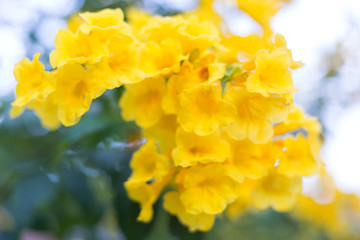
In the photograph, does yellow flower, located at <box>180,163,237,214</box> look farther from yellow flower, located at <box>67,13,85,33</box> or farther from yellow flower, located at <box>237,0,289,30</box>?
yellow flower, located at <box>237,0,289,30</box>

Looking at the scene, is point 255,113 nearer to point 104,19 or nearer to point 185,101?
point 185,101

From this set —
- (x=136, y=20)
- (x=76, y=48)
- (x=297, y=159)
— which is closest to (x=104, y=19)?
(x=76, y=48)

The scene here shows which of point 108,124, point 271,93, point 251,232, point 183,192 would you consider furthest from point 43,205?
point 251,232

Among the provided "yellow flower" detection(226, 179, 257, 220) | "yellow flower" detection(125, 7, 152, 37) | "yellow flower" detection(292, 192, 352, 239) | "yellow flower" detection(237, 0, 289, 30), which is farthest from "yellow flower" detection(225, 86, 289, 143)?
"yellow flower" detection(292, 192, 352, 239)

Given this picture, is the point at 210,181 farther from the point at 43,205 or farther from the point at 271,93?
the point at 43,205

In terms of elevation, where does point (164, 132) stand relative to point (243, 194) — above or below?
above

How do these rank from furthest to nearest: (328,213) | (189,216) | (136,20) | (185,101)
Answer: (328,213), (136,20), (189,216), (185,101)
